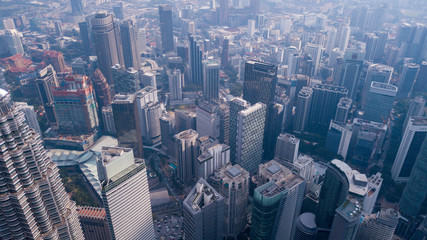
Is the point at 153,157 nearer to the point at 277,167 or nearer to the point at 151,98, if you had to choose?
the point at 151,98

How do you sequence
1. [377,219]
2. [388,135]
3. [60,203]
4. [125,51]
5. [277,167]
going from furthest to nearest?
[125,51]
[388,135]
[277,167]
[377,219]
[60,203]

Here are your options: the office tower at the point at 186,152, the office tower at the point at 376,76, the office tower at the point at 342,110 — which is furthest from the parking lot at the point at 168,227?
the office tower at the point at 376,76

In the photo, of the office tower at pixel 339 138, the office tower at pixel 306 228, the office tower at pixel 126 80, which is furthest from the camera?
the office tower at pixel 126 80

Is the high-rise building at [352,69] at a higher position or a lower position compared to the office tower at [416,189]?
higher

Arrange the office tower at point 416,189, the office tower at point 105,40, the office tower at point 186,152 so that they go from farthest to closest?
the office tower at point 105,40
the office tower at point 186,152
the office tower at point 416,189

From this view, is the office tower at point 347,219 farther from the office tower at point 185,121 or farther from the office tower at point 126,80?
Answer: the office tower at point 126,80

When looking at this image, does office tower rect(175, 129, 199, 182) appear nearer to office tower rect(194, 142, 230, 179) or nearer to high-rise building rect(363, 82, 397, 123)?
office tower rect(194, 142, 230, 179)

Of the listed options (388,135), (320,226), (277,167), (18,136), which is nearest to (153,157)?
(277,167)

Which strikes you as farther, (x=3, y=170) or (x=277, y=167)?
(x=277, y=167)
